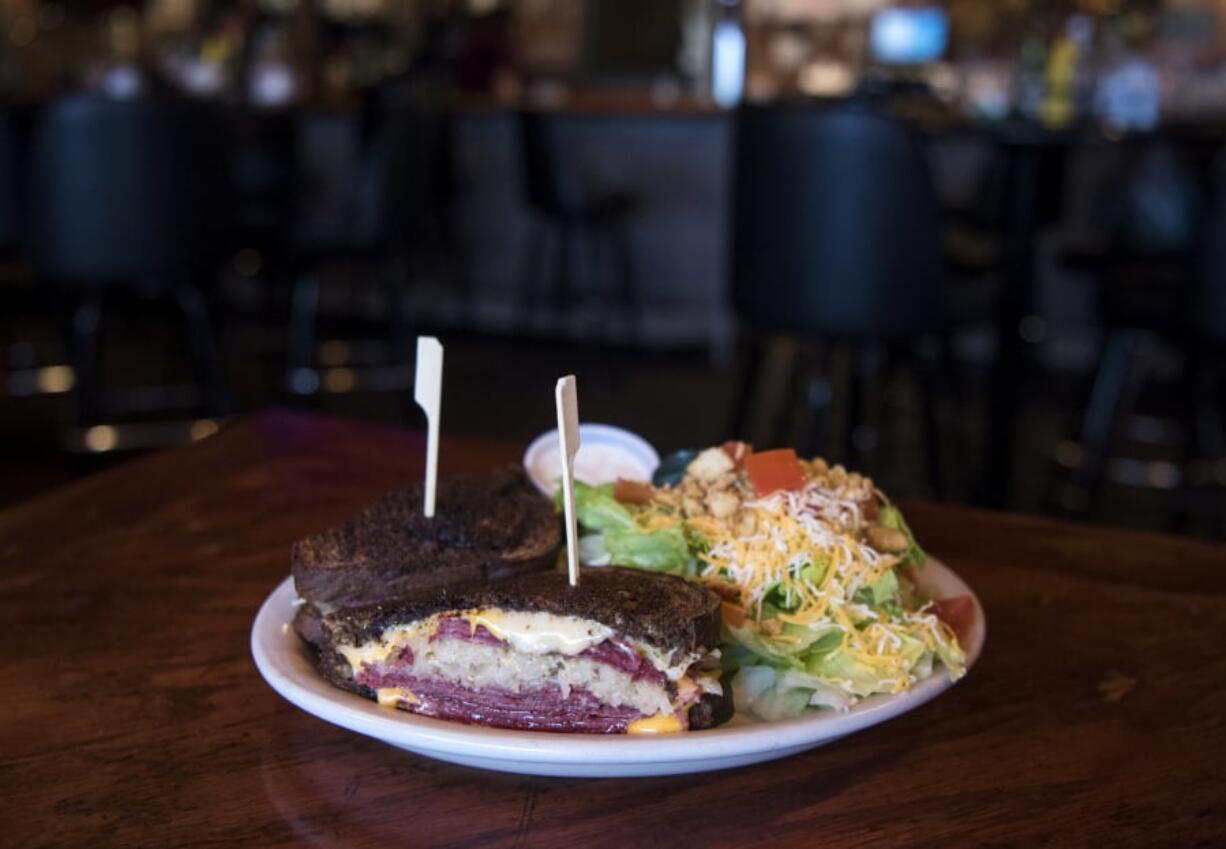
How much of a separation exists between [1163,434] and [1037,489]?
2.00 ft

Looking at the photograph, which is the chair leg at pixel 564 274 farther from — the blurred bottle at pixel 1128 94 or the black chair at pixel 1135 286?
the black chair at pixel 1135 286

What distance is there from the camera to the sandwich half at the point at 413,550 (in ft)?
2.48

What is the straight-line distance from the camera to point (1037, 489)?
351cm

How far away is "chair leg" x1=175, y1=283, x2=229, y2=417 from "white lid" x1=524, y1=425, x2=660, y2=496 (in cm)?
238

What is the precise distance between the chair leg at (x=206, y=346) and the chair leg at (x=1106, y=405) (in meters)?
2.28

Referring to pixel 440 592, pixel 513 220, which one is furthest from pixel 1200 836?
pixel 513 220

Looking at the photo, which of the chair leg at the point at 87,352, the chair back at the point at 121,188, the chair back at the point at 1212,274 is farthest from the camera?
the chair leg at the point at 87,352

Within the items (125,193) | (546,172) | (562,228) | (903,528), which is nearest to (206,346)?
(125,193)

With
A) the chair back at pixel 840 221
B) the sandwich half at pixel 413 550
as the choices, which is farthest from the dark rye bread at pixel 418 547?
the chair back at pixel 840 221

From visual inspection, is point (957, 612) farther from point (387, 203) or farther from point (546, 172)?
point (546, 172)

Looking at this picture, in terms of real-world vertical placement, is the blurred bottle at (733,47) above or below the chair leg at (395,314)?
above

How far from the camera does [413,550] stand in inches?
30.5

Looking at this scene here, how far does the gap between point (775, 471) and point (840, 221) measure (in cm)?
164

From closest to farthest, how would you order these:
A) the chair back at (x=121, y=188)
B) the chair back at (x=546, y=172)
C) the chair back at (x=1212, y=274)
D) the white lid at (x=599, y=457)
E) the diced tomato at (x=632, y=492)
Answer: the diced tomato at (x=632, y=492), the white lid at (x=599, y=457), the chair back at (x=1212, y=274), the chair back at (x=121, y=188), the chair back at (x=546, y=172)
